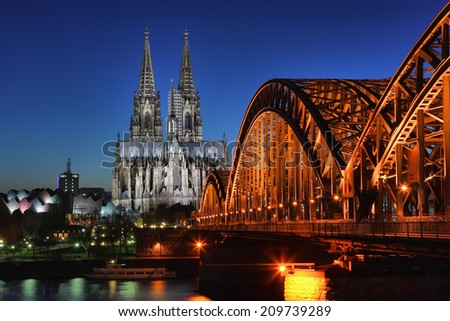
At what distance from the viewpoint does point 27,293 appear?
252 ft

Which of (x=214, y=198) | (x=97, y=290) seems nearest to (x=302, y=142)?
(x=97, y=290)

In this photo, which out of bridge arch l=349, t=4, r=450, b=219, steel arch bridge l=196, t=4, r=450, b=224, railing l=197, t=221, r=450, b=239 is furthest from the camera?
steel arch bridge l=196, t=4, r=450, b=224

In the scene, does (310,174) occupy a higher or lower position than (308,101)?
lower

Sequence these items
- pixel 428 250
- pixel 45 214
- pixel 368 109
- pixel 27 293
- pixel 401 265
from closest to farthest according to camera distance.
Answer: pixel 428 250 → pixel 401 265 → pixel 368 109 → pixel 27 293 → pixel 45 214

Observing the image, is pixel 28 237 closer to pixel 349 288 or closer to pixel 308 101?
pixel 308 101

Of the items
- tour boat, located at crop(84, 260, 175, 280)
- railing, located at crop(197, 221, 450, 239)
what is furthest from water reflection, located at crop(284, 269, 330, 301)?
tour boat, located at crop(84, 260, 175, 280)

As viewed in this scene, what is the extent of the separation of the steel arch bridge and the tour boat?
1804cm

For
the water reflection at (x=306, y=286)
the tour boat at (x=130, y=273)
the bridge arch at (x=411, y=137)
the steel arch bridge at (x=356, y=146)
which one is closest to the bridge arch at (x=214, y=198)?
the tour boat at (x=130, y=273)

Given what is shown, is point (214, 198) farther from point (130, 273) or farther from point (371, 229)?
point (371, 229)

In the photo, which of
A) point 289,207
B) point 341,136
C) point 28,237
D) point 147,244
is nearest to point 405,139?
point 341,136

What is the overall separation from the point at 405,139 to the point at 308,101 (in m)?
17.2

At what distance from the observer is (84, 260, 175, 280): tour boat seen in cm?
9975

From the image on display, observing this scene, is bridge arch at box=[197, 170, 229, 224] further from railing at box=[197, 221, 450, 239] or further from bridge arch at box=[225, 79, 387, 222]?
railing at box=[197, 221, 450, 239]

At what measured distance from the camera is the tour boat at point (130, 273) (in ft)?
327
